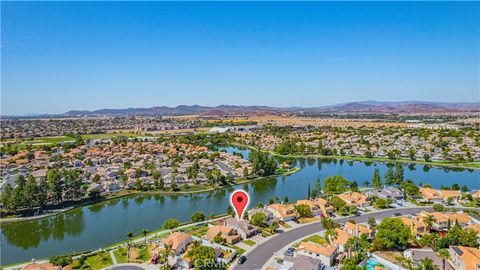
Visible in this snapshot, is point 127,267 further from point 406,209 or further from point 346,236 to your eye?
point 406,209

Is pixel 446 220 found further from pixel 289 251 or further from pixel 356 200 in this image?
pixel 289 251

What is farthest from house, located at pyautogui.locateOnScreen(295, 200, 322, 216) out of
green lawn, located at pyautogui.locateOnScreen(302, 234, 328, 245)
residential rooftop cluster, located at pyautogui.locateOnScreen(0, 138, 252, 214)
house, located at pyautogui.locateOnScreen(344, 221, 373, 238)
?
residential rooftop cluster, located at pyautogui.locateOnScreen(0, 138, 252, 214)

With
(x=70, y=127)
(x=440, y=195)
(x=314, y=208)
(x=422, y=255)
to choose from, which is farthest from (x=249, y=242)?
(x=70, y=127)

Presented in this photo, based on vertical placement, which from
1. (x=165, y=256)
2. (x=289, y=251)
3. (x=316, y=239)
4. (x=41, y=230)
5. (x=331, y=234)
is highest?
(x=331, y=234)

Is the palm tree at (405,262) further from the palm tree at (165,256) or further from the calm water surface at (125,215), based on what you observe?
the calm water surface at (125,215)

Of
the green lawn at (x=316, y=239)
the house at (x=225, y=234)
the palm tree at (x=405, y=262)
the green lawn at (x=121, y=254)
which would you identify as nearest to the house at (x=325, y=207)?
the green lawn at (x=316, y=239)

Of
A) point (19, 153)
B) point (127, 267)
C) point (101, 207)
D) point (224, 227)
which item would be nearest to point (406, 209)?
point (224, 227)

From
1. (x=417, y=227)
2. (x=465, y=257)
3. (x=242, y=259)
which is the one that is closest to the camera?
(x=465, y=257)
